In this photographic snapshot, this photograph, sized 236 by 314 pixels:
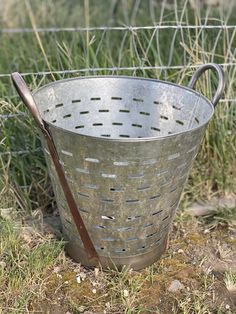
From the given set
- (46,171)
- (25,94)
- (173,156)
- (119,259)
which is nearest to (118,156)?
(173,156)

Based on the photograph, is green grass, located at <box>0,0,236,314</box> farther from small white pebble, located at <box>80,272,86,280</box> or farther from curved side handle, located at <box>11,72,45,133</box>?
curved side handle, located at <box>11,72,45,133</box>

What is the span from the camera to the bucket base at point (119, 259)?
1.61m

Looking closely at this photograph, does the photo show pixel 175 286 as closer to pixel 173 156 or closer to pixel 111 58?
pixel 173 156

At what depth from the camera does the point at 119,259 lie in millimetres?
1604

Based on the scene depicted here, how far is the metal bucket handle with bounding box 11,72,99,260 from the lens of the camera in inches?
51.4

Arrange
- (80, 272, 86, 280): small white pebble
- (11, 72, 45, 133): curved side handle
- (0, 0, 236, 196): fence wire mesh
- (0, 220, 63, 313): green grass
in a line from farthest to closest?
(0, 0, 236, 196): fence wire mesh, (80, 272, 86, 280): small white pebble, (0, 220, 63, 313): green grass, (11, 72, 45, 133): curved side handle

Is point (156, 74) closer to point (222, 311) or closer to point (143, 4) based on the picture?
point (222, 311)

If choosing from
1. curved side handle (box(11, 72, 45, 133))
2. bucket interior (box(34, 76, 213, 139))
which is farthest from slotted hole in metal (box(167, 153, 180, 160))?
curved side handle (box(11, 72, 45, 133))

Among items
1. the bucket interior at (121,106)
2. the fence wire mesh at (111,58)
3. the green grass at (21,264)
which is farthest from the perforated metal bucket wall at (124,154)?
the fence wire mesh at (111,58)

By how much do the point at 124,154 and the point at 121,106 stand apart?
22.5 inches

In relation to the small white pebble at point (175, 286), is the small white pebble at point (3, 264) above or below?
above

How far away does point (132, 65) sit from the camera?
211cm

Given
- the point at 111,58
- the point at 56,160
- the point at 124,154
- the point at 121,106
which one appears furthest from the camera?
the point at 111,58

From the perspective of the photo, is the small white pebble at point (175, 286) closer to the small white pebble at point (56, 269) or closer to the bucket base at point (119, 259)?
the bucket base at point (119, 259)
